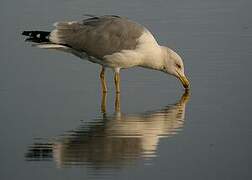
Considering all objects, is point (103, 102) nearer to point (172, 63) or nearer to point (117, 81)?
point (117, 81)

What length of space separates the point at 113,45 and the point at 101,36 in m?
0.21

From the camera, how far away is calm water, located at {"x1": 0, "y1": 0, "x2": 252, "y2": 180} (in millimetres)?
8320

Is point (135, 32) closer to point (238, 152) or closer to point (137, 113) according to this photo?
point (137, 113)

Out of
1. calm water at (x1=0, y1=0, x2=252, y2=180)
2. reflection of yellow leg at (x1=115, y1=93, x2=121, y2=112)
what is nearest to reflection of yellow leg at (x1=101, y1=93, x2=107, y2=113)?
calm water at (x1=0, y1=0, x2=252, y2=180)

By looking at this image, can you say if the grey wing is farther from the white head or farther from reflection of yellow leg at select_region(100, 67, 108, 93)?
the white head

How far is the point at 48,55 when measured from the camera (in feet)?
43.3

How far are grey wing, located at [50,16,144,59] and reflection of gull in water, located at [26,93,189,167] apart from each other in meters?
1.49

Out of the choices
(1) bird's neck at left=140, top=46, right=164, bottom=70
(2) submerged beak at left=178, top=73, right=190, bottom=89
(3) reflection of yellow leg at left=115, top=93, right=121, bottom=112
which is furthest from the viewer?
(1) bird's neck at left=140, top=46, right=164, bottom=70

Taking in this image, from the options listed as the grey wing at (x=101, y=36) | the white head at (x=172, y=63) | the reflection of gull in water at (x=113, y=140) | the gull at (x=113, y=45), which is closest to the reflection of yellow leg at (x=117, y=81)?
the gull at (x=113, y=45)

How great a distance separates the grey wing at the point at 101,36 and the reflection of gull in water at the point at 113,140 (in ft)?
4.88

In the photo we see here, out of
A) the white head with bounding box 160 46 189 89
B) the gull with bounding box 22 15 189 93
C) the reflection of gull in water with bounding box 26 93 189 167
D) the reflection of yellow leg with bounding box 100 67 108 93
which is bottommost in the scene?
the reflection of gull in water with bounding box 26 93 189 167

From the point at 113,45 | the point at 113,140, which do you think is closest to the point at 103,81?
the point at 113,45

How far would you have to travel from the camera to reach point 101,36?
11656 millimetres

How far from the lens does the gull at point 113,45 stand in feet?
37.9
